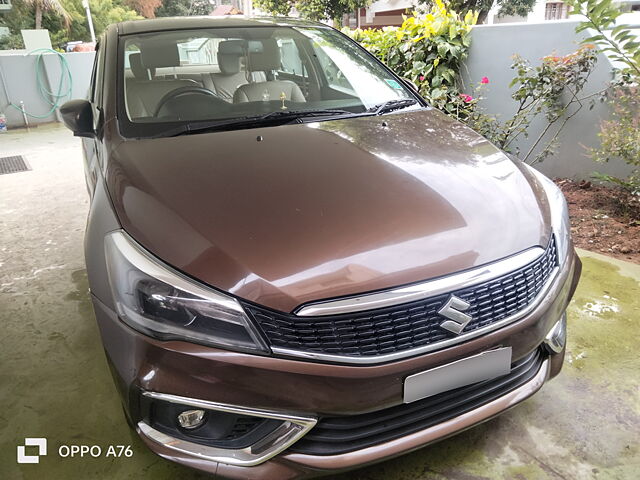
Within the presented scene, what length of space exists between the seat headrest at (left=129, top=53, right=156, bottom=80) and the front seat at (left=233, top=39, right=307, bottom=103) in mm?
387

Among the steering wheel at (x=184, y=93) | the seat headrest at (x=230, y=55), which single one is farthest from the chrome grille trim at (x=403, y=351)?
the seat headrest at (x=230, y=55)

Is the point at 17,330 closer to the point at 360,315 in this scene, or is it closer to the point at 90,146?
the point at 90,146

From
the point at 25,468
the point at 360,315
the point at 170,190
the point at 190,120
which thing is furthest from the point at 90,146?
the point at 360,315

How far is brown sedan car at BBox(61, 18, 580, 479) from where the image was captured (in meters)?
1.09

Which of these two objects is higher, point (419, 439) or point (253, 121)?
point (253, 121)

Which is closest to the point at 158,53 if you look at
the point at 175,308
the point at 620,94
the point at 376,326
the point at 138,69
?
the point at 138,69

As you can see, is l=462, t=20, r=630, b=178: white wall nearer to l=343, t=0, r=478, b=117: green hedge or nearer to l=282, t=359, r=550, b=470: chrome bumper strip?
l=343, t=0, r=478, b=117: green hedge

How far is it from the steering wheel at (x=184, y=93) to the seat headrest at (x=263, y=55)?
0.38 m

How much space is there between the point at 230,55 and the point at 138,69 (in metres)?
0.52

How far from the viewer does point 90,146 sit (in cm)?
222

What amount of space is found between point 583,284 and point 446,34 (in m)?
2.75

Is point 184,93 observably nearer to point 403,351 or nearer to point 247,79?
point 247,79

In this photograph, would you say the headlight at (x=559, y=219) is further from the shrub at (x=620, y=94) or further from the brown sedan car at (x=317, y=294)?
the shrub at (x=620, y=94)

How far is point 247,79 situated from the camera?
8.01 feet
